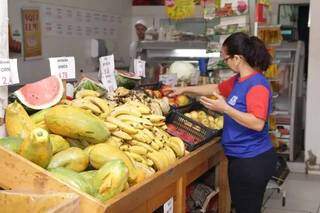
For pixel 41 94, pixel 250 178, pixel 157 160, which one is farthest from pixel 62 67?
pixel 250 178

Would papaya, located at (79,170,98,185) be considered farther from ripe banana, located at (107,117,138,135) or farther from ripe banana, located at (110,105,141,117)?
ripe banana, located at (110,105,141,117)

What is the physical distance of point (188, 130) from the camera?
329cm

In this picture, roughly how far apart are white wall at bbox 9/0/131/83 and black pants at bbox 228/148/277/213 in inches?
119

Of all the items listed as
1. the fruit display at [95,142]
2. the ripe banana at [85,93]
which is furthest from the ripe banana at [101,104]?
the ripe banana at [85,93]

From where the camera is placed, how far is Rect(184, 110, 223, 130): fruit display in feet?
12.1

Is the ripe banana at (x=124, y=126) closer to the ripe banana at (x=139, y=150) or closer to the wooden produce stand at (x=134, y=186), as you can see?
the ripe banana at (x=139, y=150)

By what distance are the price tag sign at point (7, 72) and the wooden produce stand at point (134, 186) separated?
16.1 inches

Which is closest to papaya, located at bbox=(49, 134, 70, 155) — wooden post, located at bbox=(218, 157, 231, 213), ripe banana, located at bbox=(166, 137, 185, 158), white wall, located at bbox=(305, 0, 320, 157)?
ripe banana, located at bbox=(166, 137, 185, 158)

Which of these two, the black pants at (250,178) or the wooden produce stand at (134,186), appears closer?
the wooden produce stand at (134,186)

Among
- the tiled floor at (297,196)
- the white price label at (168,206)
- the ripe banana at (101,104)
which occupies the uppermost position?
the ripe banana at (101,104)

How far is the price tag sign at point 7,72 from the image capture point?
7.44 ft

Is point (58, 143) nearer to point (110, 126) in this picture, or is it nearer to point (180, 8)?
point (110, 126)

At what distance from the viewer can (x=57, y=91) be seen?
8.77 ft

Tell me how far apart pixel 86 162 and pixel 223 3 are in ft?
9.12
